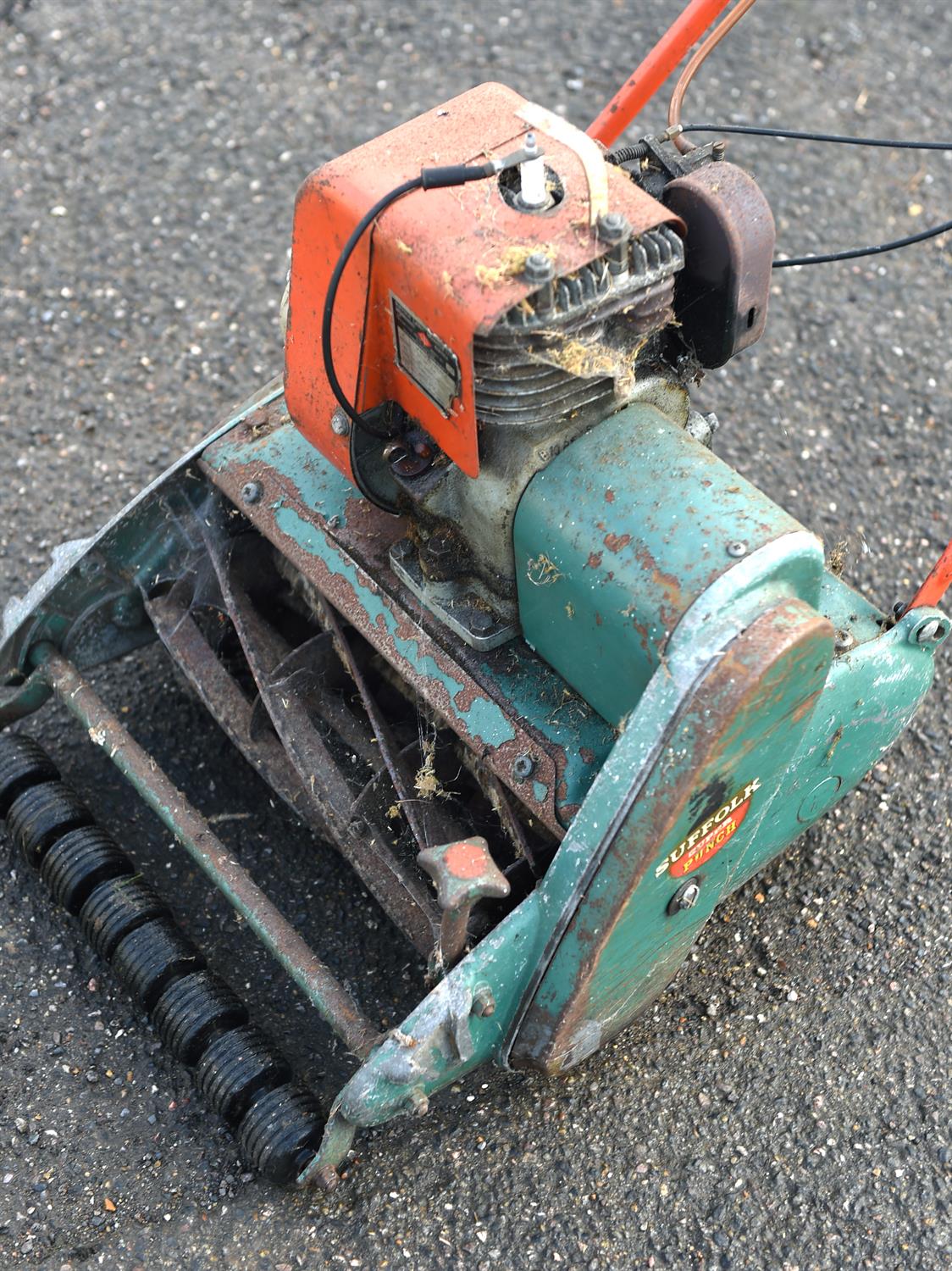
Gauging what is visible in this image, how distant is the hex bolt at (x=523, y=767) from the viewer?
2.82 m

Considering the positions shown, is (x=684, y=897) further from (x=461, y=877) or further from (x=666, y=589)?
(x=666, y=589)

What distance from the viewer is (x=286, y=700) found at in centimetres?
328

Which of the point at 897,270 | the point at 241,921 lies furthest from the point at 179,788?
the point at 897,270

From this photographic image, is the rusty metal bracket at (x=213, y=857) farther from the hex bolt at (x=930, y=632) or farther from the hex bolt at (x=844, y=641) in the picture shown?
the hex bolt at (x=930, y=632)

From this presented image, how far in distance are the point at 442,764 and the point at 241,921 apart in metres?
0.64

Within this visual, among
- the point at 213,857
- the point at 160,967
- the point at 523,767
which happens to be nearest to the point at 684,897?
the point at 523,767

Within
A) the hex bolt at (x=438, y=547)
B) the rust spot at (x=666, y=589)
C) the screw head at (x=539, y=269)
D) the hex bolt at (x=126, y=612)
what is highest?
the screw head at (x=539, y=269)

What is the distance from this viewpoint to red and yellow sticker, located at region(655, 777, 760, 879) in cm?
265

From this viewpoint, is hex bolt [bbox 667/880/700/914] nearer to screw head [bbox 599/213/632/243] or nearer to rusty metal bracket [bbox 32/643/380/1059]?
rusty metal bracket [bbox 32/643/380/1059]

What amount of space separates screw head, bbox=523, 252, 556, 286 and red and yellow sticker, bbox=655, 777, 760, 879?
948 millimetres

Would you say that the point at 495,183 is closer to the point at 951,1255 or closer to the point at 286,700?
the point at 286,700

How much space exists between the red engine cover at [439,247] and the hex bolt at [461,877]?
2.19 ft

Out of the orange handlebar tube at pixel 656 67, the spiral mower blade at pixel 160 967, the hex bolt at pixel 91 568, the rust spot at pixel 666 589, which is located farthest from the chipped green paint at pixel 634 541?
the hex bolt at pixel 91 568

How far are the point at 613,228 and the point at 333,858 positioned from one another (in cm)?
170
